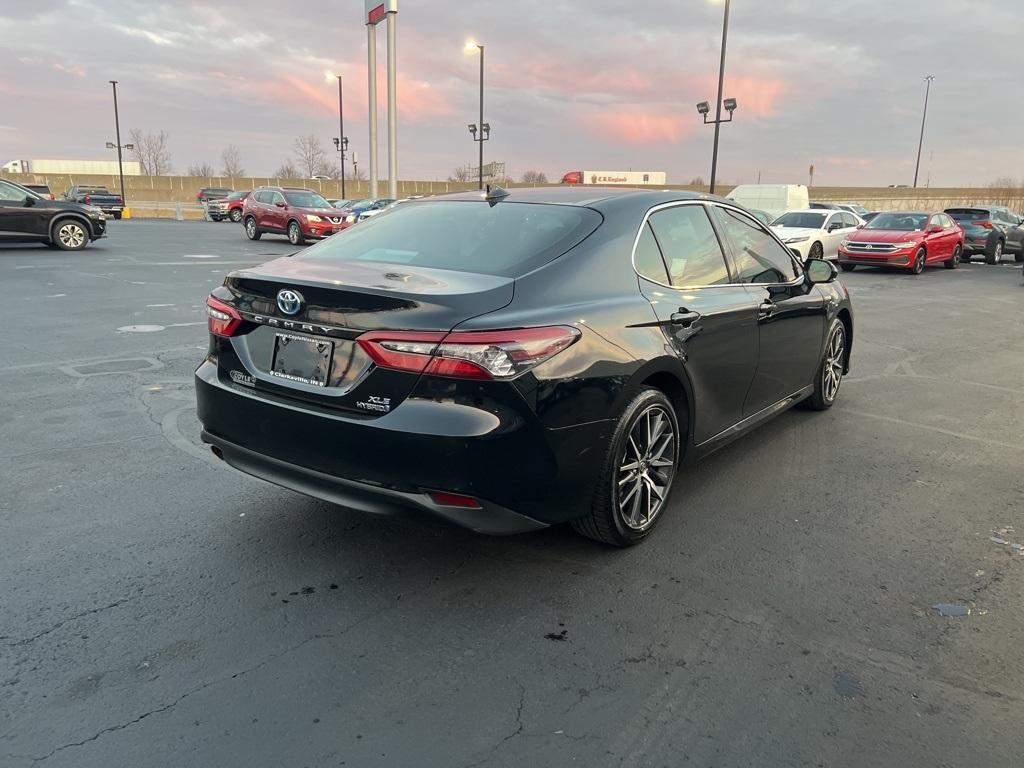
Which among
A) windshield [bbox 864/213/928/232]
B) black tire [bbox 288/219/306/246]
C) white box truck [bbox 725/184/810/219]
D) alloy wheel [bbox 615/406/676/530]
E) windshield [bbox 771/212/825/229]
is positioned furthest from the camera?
white box truck [bbox 725/184/810/219]

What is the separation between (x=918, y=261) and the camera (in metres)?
19.5

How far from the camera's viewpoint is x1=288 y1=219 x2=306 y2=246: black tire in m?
23.5

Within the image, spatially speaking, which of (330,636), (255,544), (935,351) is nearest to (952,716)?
(330,636)

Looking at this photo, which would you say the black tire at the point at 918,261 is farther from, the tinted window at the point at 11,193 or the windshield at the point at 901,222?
Answer: the tinted window at the point at 11,193

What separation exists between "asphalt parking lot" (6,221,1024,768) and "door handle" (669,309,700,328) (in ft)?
3.39

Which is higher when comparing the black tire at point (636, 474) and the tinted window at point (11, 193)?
the tinted window at point (11, 193)

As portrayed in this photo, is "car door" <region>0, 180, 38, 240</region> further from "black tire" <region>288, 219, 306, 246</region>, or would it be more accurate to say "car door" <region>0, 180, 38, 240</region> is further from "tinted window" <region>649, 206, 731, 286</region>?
"tinted window" <region>649, 206, 731, 286</region>

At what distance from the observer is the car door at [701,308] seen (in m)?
3.79

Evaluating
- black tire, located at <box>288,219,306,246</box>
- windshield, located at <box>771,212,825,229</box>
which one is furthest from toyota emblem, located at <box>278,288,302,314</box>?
black tire, located at <box>288,219,306,246</box>

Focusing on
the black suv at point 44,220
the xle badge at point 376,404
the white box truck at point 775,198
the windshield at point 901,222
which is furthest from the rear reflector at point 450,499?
the white box truck at point 775,198

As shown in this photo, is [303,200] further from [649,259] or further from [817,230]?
[649,259]

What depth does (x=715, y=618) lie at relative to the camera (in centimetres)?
309

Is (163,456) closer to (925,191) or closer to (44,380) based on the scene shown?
(44,380)

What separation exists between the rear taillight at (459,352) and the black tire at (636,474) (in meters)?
0.68
